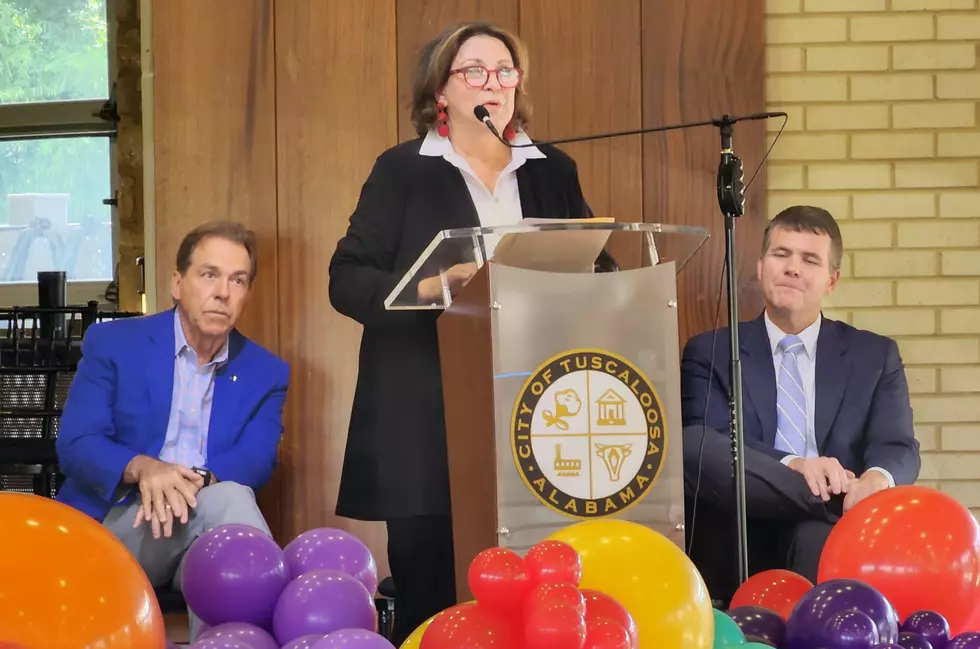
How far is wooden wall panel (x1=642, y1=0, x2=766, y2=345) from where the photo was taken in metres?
3.44

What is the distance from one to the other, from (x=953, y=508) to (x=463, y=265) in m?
0.95

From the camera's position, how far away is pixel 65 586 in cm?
132

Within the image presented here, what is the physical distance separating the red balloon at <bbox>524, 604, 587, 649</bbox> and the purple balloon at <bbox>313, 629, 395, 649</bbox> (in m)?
0.31

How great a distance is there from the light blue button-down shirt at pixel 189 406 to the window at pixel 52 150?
2968 millimetres

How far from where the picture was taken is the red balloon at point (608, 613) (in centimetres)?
136

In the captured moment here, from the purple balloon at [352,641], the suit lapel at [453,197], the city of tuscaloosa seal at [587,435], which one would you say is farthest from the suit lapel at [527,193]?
the purple balloon at [352,641]

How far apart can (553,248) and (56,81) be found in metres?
4.51

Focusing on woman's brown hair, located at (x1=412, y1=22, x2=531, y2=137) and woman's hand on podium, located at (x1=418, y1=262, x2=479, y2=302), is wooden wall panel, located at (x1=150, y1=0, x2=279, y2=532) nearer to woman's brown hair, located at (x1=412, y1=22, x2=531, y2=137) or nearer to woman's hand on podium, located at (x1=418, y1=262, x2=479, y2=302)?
woman's brown hair, located at (x1=412, y1=22, x2=531, y2=137)

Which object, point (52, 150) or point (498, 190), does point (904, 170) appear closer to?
point (498, 190)

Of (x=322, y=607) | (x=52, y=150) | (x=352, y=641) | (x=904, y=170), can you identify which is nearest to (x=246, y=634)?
(x=322, y=607)

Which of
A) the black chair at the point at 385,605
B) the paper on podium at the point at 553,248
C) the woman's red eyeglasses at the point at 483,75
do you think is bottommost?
the black chair at the point at 385,605

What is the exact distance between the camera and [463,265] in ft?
6.60

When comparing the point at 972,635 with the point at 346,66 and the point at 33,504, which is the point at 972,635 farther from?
the point at 346,66

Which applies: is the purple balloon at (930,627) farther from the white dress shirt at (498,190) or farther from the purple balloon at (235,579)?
the white dress shirt at (498,190)
